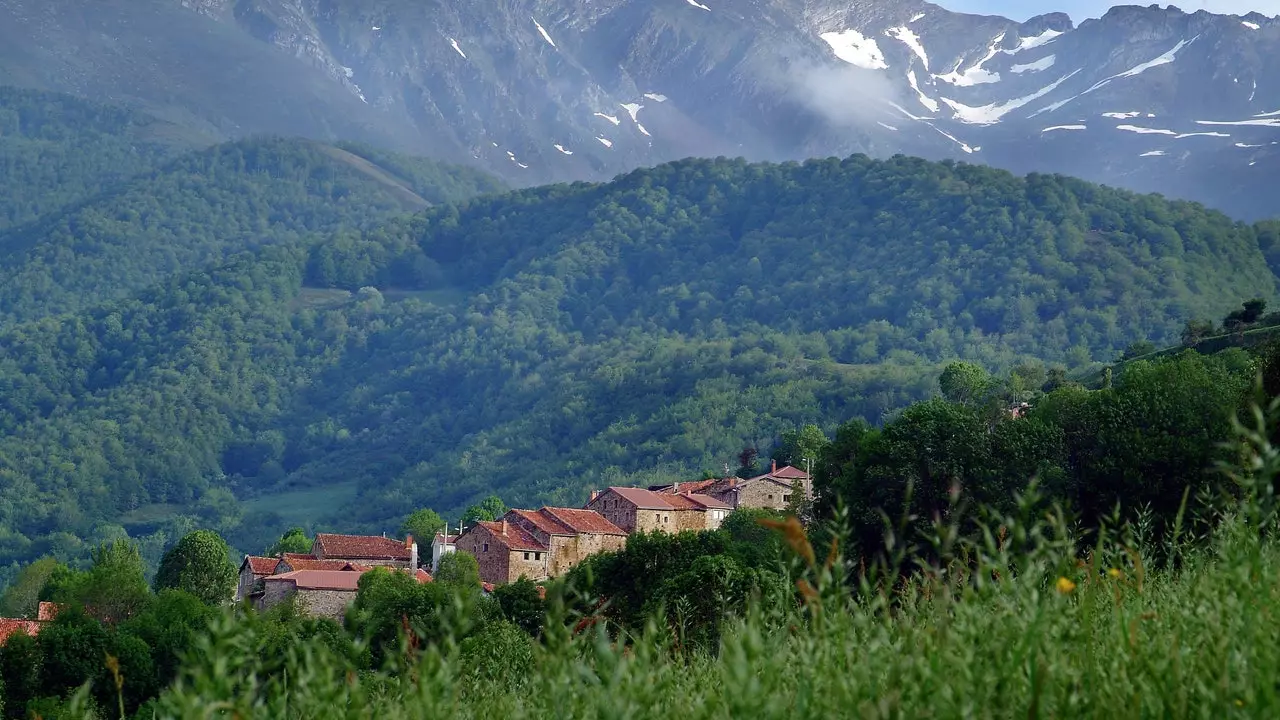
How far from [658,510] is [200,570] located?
2594 cm

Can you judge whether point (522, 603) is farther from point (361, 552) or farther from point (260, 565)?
point (361, 552)

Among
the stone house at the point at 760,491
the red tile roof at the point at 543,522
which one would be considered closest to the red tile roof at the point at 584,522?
the red tile roof at the point at 543,522

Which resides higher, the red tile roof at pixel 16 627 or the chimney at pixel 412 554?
the red tile roof at pixel 16 627

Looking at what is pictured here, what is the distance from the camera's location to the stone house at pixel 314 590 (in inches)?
2822

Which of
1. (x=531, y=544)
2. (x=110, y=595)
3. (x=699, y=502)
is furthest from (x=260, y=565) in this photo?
(x=699, y=502)

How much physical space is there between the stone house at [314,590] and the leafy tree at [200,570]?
10.2ft

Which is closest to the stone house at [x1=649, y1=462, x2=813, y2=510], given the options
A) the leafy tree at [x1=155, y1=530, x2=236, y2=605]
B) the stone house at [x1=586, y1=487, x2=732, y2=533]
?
the stone house at [x1=586, y1=487, x2=732, y2=533]

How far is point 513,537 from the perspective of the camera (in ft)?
281

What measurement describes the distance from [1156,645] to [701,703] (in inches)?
86.9

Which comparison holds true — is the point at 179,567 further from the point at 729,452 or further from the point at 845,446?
the point at 729,452

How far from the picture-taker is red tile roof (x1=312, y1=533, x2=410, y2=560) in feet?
298

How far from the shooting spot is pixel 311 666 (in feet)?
22.3

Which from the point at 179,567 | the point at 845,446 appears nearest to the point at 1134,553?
the point at 845,446

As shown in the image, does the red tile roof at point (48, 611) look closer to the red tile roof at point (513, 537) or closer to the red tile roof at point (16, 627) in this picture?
the red tile roof at point (16, 627)
